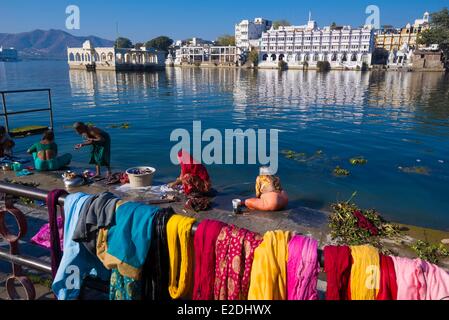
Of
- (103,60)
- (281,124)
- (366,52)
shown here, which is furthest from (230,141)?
(366,52)

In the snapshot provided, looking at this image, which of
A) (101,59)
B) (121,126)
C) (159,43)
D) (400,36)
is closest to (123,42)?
(159,43)

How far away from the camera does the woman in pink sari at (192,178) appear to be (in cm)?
881

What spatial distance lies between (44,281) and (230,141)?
15818 mm

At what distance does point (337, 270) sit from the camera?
7.91ft

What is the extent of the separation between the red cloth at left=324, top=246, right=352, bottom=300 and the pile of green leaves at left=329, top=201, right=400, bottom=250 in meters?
4.08

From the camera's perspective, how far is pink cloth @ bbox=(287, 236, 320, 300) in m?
2.47

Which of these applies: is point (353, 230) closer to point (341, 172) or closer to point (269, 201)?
point (269, 201)

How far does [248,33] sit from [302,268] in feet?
532

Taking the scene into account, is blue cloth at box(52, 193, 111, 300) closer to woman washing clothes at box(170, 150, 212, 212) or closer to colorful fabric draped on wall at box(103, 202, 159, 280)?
colorful fabric draped on wall at box(103, 202, 159, 280)

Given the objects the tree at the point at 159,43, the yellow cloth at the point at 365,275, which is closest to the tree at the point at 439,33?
the tree at the point at 159,43

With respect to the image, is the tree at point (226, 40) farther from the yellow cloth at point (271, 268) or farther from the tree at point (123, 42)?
the yellow cloth at point (271, 268)

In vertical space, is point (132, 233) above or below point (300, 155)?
above

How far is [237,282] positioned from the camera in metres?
2.71
